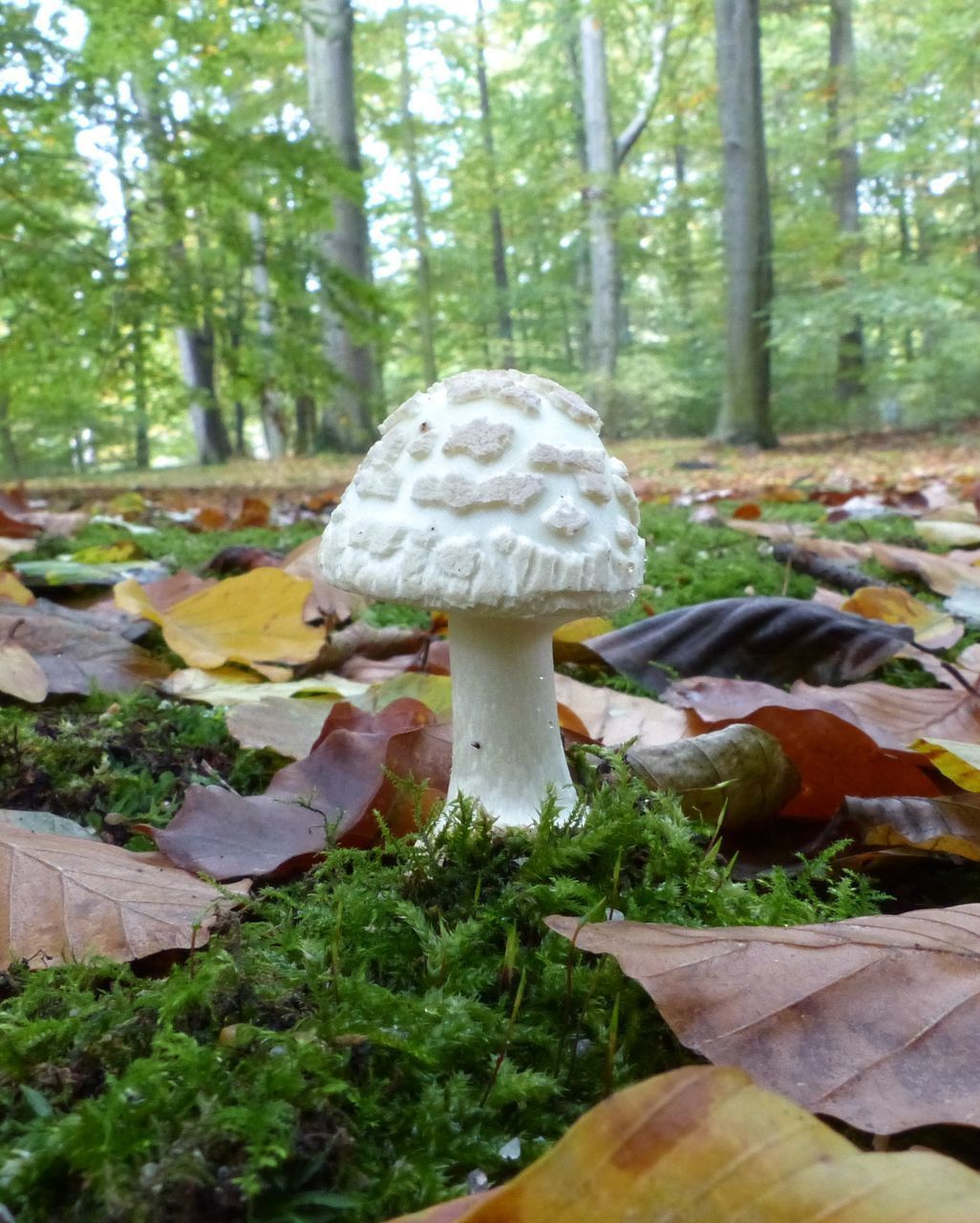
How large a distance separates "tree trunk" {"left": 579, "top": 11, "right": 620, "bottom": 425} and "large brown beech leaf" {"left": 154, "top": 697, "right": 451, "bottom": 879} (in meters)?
13.9

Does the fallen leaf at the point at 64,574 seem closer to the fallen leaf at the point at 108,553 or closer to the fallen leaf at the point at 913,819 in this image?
the fallen leaf at the point at 108,553

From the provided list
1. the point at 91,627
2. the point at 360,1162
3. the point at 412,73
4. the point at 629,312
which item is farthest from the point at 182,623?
the point at 629,312

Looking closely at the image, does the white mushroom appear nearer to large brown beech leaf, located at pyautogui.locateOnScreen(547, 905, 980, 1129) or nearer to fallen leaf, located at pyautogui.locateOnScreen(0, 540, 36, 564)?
large brown beech leaf, located at pyautogui.locateOnScreen(547, 905, 980, 1129)

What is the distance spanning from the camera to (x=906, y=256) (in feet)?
66.6

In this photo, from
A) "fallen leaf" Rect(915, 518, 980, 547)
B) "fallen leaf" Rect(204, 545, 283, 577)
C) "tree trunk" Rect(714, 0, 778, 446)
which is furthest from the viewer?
"tree trunk" Rect(714, 0, 778, 446)

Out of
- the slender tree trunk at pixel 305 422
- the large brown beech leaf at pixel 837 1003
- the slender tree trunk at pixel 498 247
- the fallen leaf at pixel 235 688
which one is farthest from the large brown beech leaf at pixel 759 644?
the slender tree trunk at pixel 498 247

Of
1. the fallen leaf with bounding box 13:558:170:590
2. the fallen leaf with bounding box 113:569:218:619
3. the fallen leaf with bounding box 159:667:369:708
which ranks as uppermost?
the fallen leaf with bounding box 13:558:170:590

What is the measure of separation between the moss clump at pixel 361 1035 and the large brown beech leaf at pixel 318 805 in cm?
11

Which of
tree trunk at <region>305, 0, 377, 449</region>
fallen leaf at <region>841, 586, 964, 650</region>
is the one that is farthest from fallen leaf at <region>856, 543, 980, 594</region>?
tree trunk at <region>305, 0, 377, 449</region>

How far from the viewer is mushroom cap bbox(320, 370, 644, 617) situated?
1301 millimetres

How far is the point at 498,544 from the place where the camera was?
4.25 feet

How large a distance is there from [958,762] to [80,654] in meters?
1.88

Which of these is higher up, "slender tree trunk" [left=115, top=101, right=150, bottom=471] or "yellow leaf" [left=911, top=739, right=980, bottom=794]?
"slender tree trunk" [left=115, top=101, right=150, bottom=471]

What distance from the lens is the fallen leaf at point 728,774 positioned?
4.89ft
